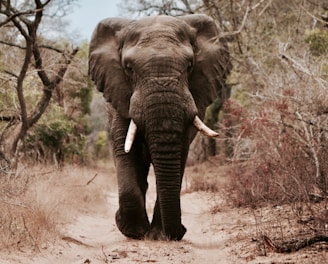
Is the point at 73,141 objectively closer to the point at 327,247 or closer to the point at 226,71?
the point at 226,71

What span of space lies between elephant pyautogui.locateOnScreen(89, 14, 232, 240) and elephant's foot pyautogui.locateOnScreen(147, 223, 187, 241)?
0.05 feet

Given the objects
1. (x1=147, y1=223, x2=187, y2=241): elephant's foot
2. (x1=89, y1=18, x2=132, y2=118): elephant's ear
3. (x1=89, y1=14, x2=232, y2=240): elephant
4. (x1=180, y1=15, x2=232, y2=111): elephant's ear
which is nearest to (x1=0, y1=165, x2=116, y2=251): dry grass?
(x1=89, y1=14, x2=232, y2=240): elephant

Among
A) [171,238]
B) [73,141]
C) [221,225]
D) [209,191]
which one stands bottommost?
[73,141]

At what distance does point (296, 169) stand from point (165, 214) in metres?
3.18

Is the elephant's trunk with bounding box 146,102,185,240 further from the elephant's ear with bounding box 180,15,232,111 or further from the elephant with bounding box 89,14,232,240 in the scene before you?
the elephant's ear with bounding box 180,15,232,111

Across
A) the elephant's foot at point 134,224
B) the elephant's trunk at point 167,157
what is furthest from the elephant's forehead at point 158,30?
the elephant's foot at point 134,224

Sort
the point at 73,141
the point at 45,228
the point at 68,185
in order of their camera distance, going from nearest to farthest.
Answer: the point at 45,228 < the point at 68,185 < the point at 73,141

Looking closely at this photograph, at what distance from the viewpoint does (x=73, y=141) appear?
27000mm

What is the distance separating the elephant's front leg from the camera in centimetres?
820

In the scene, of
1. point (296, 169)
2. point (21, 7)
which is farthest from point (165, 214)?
point (21, 7)

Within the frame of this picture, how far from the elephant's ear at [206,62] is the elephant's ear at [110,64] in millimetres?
944

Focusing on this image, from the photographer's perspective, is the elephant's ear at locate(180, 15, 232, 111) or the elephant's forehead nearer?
the elephant's forehead

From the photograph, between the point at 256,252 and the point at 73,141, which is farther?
the point at 73,141

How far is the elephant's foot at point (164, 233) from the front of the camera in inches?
309
